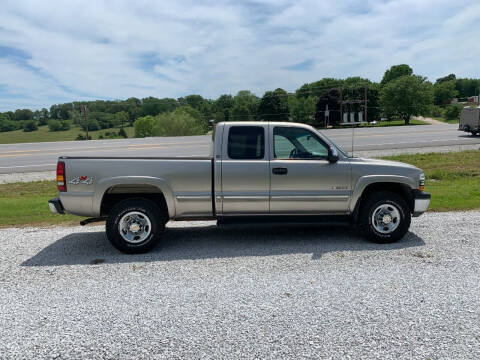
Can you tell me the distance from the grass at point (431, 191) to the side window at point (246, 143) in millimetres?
4181

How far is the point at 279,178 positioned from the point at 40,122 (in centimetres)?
8293

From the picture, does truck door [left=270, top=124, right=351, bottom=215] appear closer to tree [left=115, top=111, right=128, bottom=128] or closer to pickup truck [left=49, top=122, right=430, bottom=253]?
pickup truck [left=49, top=122, right=430, bottom=253]

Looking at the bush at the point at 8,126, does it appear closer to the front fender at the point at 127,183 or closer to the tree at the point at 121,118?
the tree at the point at 121,118

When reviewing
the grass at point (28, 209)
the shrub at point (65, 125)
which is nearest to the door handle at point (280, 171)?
the grass at point (28, 209)

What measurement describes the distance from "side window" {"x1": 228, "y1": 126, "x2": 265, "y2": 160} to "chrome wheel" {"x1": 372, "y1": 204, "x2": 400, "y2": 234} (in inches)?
82.3

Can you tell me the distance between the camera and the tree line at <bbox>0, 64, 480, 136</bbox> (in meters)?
59.4

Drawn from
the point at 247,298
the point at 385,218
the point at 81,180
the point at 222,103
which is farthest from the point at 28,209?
the point at 222,103

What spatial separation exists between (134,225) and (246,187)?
5.92 ft

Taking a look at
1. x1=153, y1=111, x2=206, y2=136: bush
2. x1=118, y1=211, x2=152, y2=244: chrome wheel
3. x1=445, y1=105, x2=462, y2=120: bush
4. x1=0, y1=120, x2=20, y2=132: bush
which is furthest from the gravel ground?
x1=0, y1=120, x2=20, y2=132: bush

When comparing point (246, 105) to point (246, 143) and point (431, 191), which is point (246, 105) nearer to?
point (431, 191)

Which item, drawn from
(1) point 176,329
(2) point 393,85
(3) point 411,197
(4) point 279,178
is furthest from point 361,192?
(2) point 393,85

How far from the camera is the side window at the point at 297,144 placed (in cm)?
550

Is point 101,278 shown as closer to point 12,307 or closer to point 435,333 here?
point 12,307

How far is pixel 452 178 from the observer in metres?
11.4
